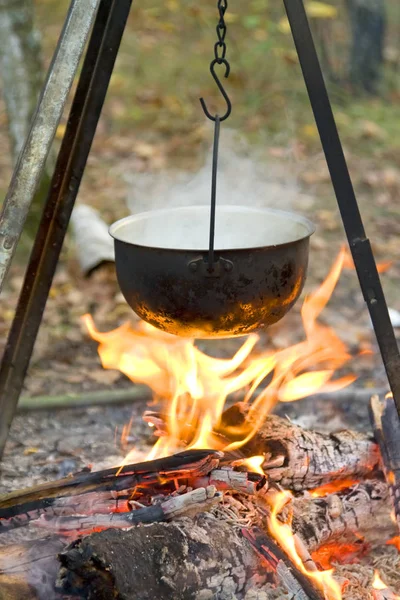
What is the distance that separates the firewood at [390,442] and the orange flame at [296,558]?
39 centimetres

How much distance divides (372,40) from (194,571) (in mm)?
9202

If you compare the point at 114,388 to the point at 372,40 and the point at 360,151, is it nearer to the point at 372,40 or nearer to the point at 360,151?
the point at 360,151

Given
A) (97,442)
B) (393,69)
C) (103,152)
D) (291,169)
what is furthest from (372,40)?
(97,442)

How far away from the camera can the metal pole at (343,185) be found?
2.30 meters

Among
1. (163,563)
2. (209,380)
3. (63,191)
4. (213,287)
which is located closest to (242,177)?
(209,380)

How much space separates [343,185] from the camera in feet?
7.73

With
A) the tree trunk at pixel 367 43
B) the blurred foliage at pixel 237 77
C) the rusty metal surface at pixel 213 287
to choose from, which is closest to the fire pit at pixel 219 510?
the rusty metal surface at pixel 213 287

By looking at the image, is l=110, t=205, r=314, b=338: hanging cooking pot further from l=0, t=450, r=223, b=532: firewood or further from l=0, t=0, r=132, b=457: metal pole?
l=0, t=450, r=223, b=532: firewood

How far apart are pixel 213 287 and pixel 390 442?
3.30 ft

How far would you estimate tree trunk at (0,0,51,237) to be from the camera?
530cm

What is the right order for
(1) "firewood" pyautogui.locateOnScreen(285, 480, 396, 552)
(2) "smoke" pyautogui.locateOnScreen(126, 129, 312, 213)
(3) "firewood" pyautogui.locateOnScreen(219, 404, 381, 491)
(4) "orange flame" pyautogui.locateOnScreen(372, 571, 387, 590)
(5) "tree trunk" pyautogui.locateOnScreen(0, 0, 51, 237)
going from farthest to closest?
(2) "smoke" pyautogui.locateOnScreen(126, 129, 312, 213)
(5) "tree trunk" pyautogui.locateOnScreen(0, 0, 51, 237)
(3) "firewood" pyautogui.locateOnScreen(219, 404, 381, 491)
(1) "firewood" pyautogui.locateOnScreen(285, 480, 396, 552)
(4) "orange flame" pyautogui.locateOnScreen(372, 571, 387, 590)

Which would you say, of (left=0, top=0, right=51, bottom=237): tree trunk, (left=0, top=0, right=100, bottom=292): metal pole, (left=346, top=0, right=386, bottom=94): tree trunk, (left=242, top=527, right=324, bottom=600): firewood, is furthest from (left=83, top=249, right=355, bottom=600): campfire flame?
(left=346, top=0, right=386, bottom=94): tree trunk

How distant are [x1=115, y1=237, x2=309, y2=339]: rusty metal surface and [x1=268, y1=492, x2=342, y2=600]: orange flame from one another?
2.13 feet

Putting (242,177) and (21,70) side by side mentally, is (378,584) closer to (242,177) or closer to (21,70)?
(21,70)
